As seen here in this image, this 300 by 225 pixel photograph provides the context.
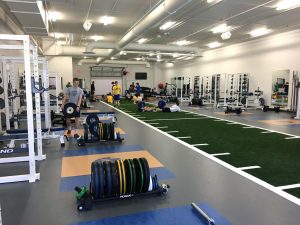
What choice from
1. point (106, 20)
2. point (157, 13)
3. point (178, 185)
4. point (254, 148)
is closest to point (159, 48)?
point (106, 20)

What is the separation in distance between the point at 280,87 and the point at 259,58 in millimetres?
1947

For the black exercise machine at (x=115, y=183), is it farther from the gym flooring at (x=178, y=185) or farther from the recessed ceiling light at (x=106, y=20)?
the recessed ceiling light at (x=106, y=20)

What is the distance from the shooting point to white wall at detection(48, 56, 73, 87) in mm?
15875

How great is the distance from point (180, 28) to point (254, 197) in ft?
29.1

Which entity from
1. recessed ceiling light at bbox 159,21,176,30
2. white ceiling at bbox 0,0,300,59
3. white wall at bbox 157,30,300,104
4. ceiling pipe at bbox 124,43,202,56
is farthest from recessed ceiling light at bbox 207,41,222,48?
recessed ceiling light at bbox 159,21,176,30

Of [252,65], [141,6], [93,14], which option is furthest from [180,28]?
[252,65]

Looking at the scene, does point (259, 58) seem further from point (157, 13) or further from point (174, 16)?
point (157, 13)

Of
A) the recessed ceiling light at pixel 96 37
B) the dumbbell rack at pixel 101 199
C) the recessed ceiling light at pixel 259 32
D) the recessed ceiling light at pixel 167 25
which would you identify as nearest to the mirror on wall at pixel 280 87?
the recessed ceiling light at pixel 259 32

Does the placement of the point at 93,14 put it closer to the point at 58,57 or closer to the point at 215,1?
the point at 215,1

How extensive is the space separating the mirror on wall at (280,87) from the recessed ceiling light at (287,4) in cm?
442

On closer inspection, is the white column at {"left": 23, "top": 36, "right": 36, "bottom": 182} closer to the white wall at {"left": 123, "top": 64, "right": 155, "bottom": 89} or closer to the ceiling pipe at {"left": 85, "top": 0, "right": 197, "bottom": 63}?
the ceiling pipe at {"left": 85, "top": 0, "right": 197, "bottom": 63}

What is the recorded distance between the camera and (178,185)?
10.2 ft

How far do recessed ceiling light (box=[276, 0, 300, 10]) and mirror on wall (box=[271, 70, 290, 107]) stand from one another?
4.42 metres

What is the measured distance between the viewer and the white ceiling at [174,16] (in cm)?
716
